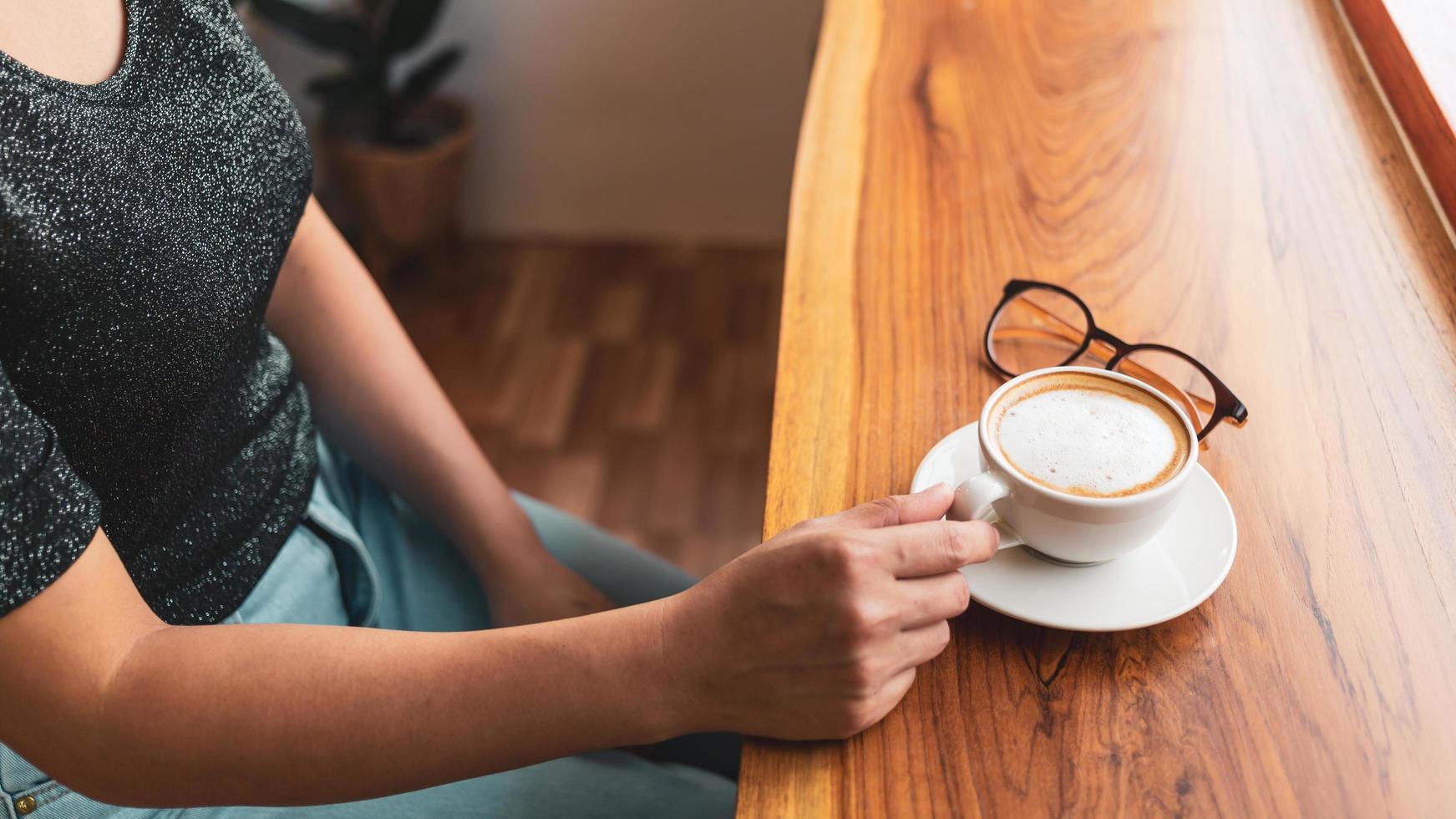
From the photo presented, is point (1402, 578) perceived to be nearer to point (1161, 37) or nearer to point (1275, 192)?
point (1275, 192)

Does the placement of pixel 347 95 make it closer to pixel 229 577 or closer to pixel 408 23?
pixel 408 23

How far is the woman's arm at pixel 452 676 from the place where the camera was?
493 millimetres

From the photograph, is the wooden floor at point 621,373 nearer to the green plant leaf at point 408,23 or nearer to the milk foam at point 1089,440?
the green plant leaf at point 408,23

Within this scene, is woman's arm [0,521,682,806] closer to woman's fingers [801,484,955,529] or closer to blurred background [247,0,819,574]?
woman's fingers [801,484,955,529]

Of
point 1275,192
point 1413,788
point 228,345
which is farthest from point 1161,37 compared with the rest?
point 228,345

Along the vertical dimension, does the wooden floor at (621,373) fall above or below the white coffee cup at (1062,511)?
below

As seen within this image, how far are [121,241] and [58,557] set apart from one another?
18cm

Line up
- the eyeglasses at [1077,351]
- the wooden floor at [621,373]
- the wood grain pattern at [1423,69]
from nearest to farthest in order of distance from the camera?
the eyeglasses at [1077,351] < the wood grain pattern at [1423,69] < the wooden floor at [621,373]

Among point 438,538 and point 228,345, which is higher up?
point 228,345

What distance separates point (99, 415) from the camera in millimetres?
593

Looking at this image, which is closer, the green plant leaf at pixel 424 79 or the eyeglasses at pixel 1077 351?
the eyeglasses at pixel 1077 351

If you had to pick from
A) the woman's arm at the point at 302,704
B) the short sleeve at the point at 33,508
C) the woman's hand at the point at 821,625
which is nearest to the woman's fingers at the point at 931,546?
the woman's hand at the point at 821,625

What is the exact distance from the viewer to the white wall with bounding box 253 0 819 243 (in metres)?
2.09

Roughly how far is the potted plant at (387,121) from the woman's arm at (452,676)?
1.53 meters
